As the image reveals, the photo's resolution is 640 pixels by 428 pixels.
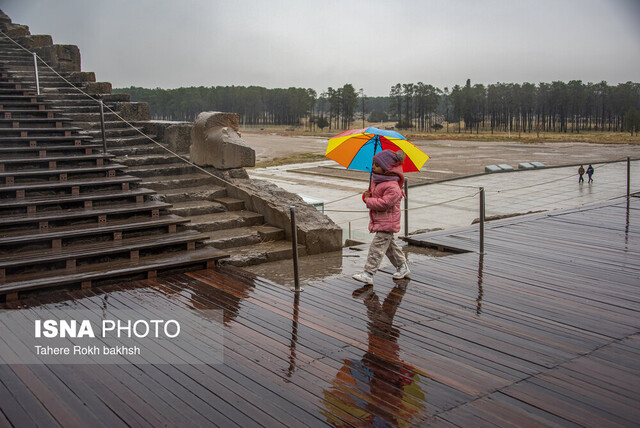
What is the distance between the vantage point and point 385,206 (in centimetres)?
634

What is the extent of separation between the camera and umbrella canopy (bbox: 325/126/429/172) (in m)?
7.11

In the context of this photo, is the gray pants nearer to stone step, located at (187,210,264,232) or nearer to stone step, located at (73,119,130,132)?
stone step, located at (187,210,264,232)

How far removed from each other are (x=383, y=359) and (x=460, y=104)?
146349 mm

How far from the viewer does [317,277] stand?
22.7ft

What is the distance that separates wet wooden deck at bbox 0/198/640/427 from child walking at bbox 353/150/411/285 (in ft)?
1.18

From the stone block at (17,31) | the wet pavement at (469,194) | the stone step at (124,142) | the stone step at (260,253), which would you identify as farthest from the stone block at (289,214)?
the stone block at (17,31)

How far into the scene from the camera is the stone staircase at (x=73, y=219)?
6320mm

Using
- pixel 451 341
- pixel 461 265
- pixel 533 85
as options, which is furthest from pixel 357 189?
pixel 533 85

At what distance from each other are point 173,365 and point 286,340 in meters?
1.00

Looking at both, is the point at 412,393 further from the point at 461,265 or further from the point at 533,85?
the point at 533,85

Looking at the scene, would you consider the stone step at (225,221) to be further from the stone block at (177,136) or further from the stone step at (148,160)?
the stone block at (177,136)

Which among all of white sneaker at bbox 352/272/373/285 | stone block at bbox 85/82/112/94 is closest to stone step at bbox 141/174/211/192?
white sneaker at bbox 352/272/373/285

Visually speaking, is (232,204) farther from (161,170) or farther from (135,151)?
(135,151)

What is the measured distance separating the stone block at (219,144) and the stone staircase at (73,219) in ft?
5.15
